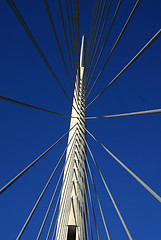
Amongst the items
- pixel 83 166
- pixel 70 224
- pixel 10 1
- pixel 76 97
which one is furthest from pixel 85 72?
pixel 10 1

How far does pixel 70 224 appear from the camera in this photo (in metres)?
4.52

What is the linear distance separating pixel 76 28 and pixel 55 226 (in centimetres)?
378

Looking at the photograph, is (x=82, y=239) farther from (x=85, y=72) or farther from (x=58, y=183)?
(x=85, y=72)

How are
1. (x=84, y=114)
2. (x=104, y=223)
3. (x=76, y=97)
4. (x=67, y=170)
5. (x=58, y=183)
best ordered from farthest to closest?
(x=76, y=97), (x=84, y=114), (x=67, y=170), (x=58, y=183), (x=104, y=223)

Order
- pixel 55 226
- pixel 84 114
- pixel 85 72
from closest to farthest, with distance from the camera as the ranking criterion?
pixel 55 226 → pixel 84 114 → pixel 85 72

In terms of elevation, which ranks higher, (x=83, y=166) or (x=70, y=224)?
(x=83, y=166)

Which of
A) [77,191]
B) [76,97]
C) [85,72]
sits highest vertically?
[85,72]

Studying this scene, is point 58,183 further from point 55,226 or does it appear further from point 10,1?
point 10,1

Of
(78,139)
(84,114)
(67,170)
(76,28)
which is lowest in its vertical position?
(67,170)

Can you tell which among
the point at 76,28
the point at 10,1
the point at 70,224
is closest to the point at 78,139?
the point at 70,224

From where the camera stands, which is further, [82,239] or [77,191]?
[77,191]

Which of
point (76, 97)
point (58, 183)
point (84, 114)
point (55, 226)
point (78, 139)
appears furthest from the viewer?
point (76, 97)

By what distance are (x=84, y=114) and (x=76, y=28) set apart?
184 cm

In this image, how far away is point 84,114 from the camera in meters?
6.28
